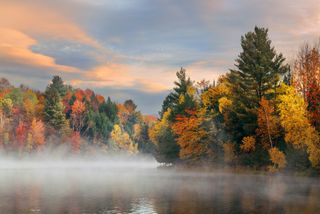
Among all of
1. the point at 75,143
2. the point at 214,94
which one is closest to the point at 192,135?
the point at 214,94

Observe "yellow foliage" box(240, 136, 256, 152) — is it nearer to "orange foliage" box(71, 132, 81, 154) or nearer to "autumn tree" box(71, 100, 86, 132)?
"orange foliage" box(71, 132, 81, 154)

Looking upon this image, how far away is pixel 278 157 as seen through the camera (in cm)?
6525

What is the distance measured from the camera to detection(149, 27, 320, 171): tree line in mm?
64062

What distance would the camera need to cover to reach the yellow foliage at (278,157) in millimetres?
64875

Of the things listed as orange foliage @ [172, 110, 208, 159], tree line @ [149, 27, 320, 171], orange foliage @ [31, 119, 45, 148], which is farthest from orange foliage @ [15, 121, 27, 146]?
orange foliage @ [172, 110, 208, 159]

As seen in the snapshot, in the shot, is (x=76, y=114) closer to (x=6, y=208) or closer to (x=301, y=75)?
(x=301, y=75)

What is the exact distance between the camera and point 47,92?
154375 millimetres

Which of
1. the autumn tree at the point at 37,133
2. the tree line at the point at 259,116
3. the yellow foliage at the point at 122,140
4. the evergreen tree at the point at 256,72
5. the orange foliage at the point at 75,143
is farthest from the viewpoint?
the yellow foliage at the point at 122,140

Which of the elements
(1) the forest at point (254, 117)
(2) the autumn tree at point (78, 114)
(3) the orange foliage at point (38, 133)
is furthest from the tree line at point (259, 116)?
(2) the autumn tree at point (78, 114)

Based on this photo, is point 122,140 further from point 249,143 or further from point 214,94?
point 249,143

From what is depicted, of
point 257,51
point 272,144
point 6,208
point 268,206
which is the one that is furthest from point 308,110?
point 6,208

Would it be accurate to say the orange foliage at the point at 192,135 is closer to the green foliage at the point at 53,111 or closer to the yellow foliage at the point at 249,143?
the yellow foliage at the point at 249,143

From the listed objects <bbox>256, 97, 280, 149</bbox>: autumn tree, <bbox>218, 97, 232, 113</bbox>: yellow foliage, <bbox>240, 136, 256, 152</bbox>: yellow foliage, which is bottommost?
<bbox>240, 136, 256, 152</bbox>: yellow foliage

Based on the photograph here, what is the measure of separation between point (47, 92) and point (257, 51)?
9458 centimetres
